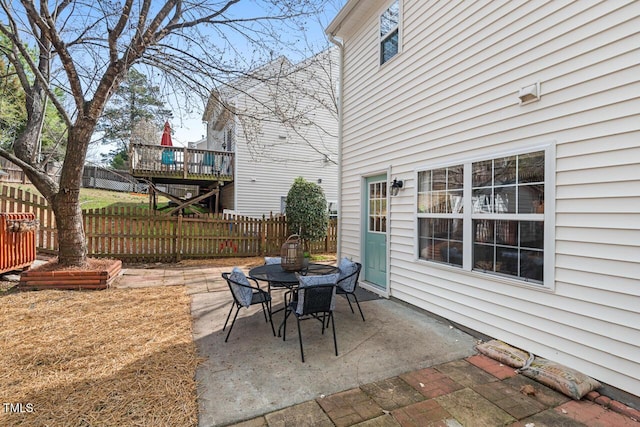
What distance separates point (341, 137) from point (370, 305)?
3711mm

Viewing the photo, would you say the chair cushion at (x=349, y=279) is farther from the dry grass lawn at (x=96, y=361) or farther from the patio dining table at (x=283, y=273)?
the dry grass lawn at (x=96, y=361)

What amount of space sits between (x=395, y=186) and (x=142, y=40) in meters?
4.48

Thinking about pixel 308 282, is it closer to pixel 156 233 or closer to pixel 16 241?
pixel 16 241

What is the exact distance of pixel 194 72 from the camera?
4.80 meters

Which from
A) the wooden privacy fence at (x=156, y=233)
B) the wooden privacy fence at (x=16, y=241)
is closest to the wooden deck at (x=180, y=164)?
the wooden privacy fence at (x=156, y=233)

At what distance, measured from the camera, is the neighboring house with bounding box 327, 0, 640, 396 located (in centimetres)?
248

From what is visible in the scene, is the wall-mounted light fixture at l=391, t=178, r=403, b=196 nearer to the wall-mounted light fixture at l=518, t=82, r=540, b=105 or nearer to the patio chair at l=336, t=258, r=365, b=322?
the patio chair at l=336, t=258, r=365, b=322

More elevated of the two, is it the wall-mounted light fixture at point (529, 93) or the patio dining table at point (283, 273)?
the wall-mounted light fixture at point (529, 93)

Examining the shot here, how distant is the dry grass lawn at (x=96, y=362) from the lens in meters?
2.18

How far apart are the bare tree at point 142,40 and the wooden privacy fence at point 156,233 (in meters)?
2.49

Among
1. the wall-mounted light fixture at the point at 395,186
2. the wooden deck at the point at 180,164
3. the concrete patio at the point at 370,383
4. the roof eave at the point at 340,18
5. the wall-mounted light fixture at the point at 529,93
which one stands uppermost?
the roof eave at the point at 340,18

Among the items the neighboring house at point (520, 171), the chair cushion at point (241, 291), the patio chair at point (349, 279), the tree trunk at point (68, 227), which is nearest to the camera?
the neighboring house at point (520, 171)

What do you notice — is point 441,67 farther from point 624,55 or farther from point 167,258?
point 167,258

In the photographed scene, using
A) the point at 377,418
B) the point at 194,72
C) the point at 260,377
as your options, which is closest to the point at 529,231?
the point at 377,418
